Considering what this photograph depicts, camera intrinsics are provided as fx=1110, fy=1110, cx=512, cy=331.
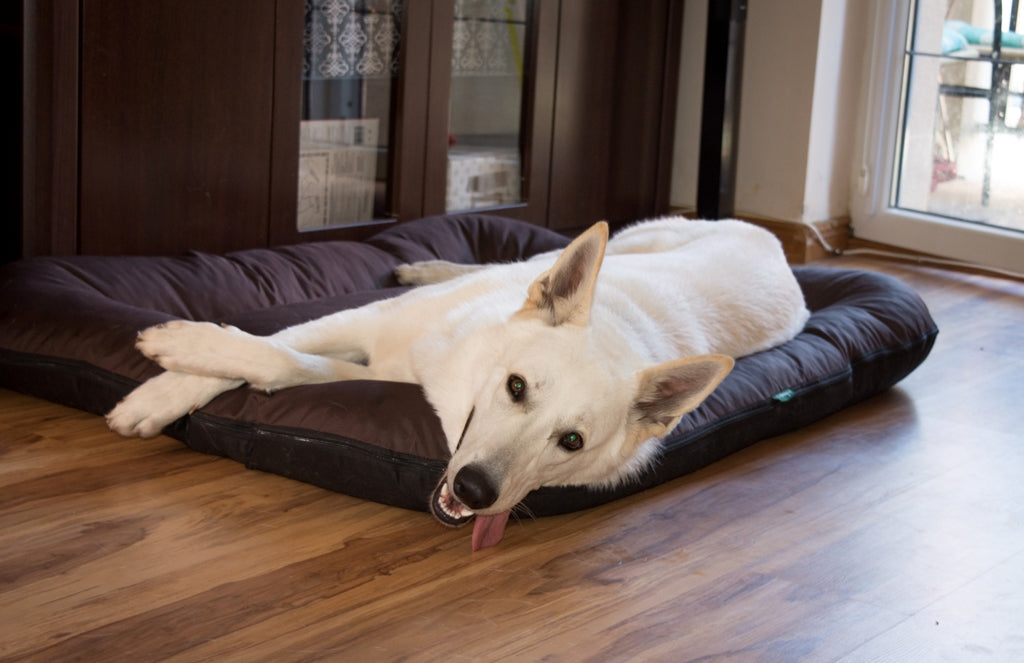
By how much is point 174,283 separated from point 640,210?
8.84ft

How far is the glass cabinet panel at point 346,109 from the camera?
3.66 metres

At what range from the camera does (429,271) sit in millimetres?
3322

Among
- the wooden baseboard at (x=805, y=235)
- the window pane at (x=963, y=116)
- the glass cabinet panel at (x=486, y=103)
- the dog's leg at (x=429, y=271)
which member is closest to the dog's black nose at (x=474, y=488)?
the dog's leg at (x=429, y=271)

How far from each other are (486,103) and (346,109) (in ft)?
2.30

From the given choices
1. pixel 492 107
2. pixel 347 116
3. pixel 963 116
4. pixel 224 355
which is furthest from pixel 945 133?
pixel 224 355

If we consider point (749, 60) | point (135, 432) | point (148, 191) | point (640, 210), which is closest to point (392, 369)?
point (135, 432)

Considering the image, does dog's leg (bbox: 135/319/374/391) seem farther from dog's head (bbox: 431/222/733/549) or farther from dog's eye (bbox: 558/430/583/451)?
dog's eye (bbox: 558/430/583/451)

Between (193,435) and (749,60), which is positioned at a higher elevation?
(749,60)

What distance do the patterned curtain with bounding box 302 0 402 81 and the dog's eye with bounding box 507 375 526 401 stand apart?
2.00m

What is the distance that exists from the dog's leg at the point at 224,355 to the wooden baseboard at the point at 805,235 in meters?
3.16

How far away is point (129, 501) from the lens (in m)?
2.14

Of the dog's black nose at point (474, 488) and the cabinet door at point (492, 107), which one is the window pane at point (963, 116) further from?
the dog's black nose at point (474, 488)

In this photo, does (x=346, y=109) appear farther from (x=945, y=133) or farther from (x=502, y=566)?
(x=945, y=133)

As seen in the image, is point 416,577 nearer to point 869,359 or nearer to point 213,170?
point 869,359
